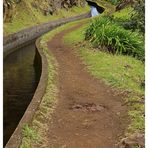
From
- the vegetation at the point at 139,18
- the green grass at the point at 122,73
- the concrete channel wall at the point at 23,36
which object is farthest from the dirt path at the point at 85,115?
the concrete channel wall at the point at 23,36

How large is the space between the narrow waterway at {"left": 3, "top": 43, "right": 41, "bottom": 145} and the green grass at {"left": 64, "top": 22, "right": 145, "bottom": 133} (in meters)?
2.24

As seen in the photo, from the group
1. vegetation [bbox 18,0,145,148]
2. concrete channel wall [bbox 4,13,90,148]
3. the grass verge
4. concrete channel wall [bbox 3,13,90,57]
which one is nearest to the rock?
vegetation [bbox 18,0,145,148]

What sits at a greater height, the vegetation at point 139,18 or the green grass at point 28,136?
the green grass at point 28,136

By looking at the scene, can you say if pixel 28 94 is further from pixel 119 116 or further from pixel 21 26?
pixel 21 26

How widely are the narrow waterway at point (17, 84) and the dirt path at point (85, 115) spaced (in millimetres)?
1434

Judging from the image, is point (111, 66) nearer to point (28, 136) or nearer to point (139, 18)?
point (28, 136)

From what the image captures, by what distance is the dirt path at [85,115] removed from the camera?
7895 mm

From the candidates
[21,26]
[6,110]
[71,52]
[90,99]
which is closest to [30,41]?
[21,26]

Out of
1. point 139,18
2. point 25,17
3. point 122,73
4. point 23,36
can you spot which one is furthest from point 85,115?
point 25,17

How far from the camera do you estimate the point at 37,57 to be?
1933 centimetres

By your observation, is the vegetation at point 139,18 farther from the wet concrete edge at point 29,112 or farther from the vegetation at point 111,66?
the wet concrete edge at point 29,112

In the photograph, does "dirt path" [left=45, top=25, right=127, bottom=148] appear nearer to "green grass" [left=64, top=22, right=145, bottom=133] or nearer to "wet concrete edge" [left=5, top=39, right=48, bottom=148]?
"green grass" [left=64, top=22, right=145, bottom=133]

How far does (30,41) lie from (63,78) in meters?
14.5

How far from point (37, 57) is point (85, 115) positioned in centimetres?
1018
